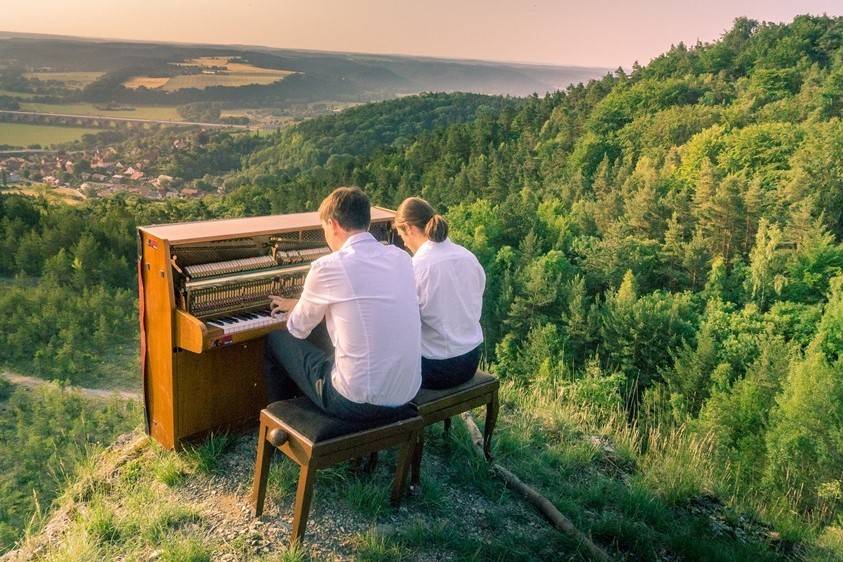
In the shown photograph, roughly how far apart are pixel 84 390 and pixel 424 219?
15.8 metres

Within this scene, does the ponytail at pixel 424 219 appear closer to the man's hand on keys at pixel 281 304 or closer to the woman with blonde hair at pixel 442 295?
the woman with blonde hair at pixel 442 295

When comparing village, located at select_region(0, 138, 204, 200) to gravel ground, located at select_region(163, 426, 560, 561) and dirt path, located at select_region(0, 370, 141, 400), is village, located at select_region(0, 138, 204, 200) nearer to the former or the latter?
dirt path, located at select_region(0, 370, 141, 400)

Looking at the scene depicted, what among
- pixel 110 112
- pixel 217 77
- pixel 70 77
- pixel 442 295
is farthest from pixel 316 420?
pixel 217 77

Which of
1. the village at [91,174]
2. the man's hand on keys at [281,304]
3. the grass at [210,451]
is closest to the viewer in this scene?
the man's hand on keys at [281,304]

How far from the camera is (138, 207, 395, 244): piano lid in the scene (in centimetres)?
431

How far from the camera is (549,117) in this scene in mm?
77062

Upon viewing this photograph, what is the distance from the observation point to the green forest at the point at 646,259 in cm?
1628

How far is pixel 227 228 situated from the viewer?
15.4 feet

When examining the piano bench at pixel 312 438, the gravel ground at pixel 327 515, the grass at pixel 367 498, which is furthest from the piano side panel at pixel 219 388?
the grass at pixel 367 498

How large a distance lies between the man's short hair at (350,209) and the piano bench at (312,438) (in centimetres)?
109

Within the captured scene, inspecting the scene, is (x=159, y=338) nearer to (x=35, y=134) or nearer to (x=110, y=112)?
(x=35, y=134)

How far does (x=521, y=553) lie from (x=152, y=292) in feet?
9.89

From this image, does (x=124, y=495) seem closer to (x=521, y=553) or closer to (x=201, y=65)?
(x=521, y=553)

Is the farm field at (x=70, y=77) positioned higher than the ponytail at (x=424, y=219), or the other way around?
the ponytail at (x=424, y=219)
